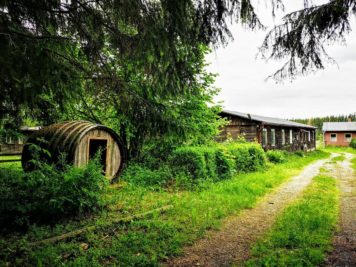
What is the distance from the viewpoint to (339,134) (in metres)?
46.7

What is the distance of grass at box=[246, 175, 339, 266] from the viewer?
12.4 ft

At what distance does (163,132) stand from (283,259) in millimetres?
2864

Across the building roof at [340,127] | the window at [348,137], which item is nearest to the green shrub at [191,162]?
the building roof at [340,127]

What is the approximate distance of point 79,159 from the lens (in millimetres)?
7559

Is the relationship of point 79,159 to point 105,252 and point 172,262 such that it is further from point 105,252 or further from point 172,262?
point 172,262

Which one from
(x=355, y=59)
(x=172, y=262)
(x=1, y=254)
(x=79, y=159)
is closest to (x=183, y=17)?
(x=355, y=59)

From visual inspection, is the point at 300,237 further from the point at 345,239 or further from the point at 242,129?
the point at 242,129

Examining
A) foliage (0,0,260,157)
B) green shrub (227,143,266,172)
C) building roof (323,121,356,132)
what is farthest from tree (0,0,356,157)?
building roof (323,121,356,132)

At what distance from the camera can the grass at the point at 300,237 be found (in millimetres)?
3770

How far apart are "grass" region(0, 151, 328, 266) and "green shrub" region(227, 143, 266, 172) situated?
4559mm

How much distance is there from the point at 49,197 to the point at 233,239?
3664 mm

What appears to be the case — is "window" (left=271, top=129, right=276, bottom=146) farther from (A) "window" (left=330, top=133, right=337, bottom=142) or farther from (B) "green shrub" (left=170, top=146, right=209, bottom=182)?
(A) "window" (left=330, top=133, right=337, bottom=142)

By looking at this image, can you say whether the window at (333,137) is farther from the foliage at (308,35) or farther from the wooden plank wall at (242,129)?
the foliage at (308,35)

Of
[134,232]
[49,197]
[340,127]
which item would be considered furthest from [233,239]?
[340,127]
